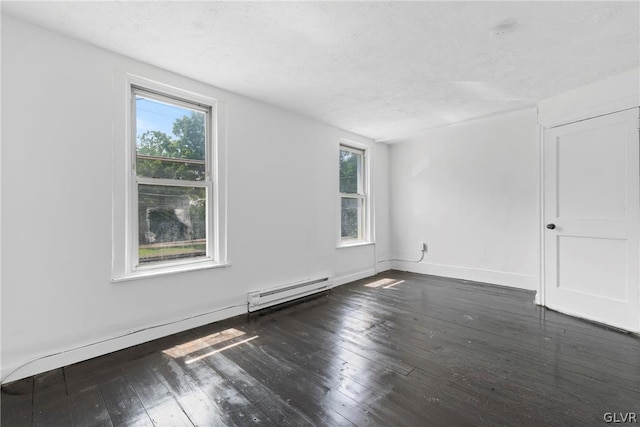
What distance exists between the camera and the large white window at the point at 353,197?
4895 millimetres

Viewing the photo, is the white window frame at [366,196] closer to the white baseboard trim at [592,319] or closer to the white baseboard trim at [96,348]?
the white baseboard trim at [592,319]

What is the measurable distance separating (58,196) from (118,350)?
1330 mm

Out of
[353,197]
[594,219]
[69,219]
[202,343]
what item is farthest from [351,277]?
[69,219]

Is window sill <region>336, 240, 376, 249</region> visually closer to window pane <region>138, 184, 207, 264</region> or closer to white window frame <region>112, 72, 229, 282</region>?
white window frame <region>112, 72, 229, 282</region>

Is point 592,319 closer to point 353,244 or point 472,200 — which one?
point 472,200

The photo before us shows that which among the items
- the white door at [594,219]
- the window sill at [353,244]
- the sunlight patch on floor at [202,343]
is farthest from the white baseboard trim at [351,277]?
the white door at [594,219]

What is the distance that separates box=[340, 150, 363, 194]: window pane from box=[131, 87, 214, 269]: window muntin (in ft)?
7.80

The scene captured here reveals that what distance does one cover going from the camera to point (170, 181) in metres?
2.82

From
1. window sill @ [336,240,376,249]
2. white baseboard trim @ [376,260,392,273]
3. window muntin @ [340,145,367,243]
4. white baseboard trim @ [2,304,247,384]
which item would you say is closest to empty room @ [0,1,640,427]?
white baseboard trim @ [2,304,247,384]

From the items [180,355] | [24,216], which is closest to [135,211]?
[24,216]

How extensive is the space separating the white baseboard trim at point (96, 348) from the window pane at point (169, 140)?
144cm

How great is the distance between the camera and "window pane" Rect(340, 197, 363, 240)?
16.0 feet

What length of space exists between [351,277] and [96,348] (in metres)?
3.40

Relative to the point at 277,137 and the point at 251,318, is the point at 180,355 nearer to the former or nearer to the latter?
the point at 251,318
